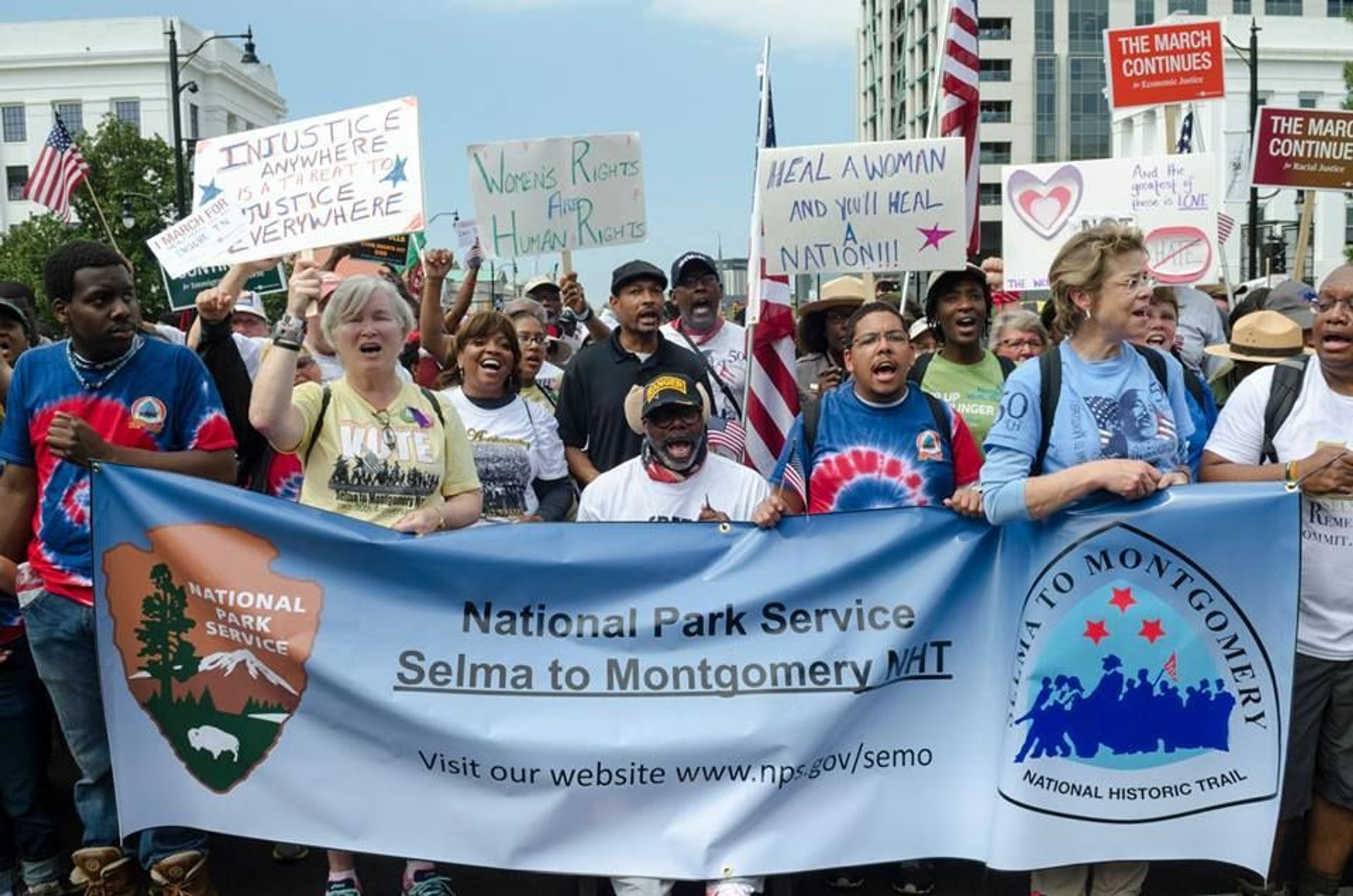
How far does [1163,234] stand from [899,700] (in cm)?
573

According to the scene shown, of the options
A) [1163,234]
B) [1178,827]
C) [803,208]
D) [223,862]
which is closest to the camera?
[1178,827]

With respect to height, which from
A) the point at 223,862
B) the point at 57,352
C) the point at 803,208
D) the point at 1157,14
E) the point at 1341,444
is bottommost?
the point at 223,862

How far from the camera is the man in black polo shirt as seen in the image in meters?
5.70

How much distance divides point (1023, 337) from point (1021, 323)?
0.21ft

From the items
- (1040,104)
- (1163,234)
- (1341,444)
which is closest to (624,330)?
(1341,444)

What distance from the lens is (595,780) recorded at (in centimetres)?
394

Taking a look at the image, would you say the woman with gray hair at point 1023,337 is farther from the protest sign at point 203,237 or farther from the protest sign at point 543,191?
the protest sign at point 203,237

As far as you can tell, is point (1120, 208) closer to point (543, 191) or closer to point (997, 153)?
point (543, 191)

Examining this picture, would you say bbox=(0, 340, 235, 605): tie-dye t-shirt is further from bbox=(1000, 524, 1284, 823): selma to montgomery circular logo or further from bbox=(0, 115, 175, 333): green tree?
bbox=(0, 115, 175, 333): green tree

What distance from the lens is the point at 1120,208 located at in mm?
8703

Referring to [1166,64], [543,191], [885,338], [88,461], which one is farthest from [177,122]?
[885,338]

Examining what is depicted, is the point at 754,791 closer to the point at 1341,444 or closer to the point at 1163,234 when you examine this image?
the point at 1341,444

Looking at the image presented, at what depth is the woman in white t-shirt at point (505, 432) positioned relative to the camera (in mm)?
5246

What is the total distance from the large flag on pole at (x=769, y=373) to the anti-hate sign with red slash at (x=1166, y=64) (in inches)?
235
